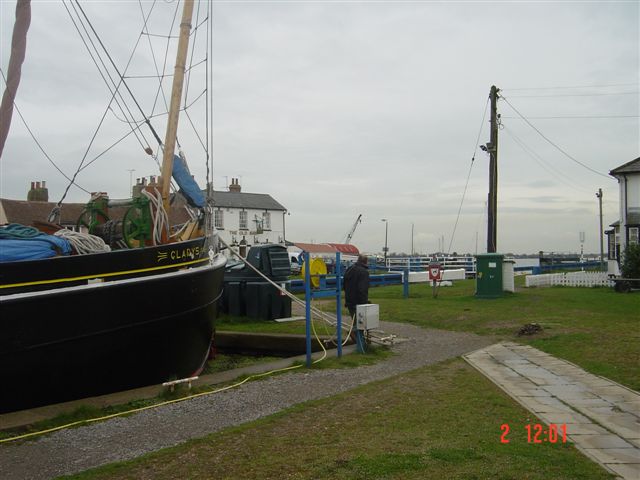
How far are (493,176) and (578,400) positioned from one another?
1532 cm

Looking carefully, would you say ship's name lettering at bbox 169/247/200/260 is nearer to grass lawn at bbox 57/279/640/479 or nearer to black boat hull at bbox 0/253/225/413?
black boat hull at bbox 0/253/225/413

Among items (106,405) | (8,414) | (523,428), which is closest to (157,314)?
(106,405)

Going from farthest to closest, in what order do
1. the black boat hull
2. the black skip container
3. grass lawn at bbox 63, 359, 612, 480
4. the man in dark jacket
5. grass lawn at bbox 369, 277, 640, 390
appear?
the black skip container
the man in dark jacket
grass lawn at bbox 369, 277, 640, 390
the black boat hull
grass lawn at bbox 63, 359, 612, 480

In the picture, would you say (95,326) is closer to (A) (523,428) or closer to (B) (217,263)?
(B) (217,263)

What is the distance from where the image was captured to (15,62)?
9016 millimetres

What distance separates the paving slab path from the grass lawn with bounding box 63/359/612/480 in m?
0.22

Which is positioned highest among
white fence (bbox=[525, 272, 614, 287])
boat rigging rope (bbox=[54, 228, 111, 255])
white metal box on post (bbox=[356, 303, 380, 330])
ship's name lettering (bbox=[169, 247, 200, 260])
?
boat rigging rope (bbox=[54, 228, 111, 255])

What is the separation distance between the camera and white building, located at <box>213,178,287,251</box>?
A: 45.3 meters

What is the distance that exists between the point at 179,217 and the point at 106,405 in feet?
21.5

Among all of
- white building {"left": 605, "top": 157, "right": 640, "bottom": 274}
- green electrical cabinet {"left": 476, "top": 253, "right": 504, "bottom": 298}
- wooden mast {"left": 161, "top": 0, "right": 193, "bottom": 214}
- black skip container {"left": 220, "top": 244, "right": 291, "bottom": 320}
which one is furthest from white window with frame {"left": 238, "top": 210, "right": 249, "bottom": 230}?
wooden mast {"left": 161, "top": 0, "right": 193, "bottom": 214}

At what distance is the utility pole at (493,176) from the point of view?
20.7 meters

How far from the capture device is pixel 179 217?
1320cm

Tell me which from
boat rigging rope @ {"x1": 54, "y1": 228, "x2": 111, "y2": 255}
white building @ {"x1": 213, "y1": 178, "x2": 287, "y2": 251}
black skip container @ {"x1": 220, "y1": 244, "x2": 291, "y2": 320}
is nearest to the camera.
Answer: boat rigging rope @ {"x1": 54, "y1": 228, "x2": 111, "y2": 255}
